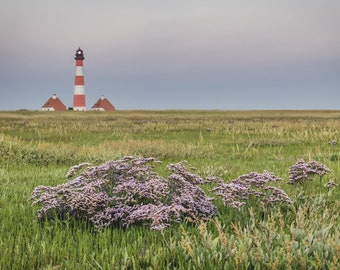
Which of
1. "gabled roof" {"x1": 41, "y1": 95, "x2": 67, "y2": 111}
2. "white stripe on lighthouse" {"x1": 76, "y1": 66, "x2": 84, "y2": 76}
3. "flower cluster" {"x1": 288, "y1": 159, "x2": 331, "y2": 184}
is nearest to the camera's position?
"flower cluster" {"x1": 288, "y1": 159, "x2": 331, "y2": 184}

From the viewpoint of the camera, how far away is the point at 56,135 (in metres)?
28.2

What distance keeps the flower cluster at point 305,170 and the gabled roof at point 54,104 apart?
121 metres

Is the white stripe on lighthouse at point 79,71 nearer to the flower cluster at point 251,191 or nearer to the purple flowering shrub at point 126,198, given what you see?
the purple flowering shrub at point 126,198

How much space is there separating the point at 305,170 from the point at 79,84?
307 feet

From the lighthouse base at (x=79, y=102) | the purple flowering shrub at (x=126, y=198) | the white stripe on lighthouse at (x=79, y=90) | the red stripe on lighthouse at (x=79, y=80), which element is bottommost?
the purple flowering shrub at (x=126, y=198)

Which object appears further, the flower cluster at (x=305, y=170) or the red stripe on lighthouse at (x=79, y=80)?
the red stripe on lighthouse at (x=79, y=80)

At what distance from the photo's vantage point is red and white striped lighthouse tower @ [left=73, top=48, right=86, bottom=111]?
96312 mm

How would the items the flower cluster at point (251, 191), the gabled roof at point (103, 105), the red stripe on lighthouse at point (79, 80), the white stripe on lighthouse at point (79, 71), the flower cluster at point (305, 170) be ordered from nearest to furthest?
the flower cluster at point (251, 191) → the flower cluster at point (305, 170) → the red stripe on lighthouse at point (79, 80) → the white stripe on lighthouse at point (79, 71) → the gabled roof at point (103, 105)

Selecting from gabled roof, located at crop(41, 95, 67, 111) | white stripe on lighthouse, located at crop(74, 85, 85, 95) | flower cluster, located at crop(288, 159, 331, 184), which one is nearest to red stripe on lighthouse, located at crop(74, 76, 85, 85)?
white stripe on lighthouse, located at crop(74, 85, 85, 95)

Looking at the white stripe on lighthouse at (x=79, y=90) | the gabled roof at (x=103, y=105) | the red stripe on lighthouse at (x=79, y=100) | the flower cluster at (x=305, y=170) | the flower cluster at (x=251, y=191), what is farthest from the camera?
the gabled roof at (x=103, y=105)

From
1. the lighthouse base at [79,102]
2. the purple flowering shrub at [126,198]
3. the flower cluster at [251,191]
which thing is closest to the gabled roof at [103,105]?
the lighthouse base at [79,102]

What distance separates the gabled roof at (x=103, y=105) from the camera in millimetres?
126375

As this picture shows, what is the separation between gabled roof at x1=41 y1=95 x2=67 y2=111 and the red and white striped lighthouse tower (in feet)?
79.9

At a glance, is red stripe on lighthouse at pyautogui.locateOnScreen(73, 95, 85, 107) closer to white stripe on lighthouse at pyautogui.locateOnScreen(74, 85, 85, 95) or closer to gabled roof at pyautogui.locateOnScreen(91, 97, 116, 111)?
white stripe on lighthouse at pyautogui.locateOnScreen(74, 85, 85, 95)
